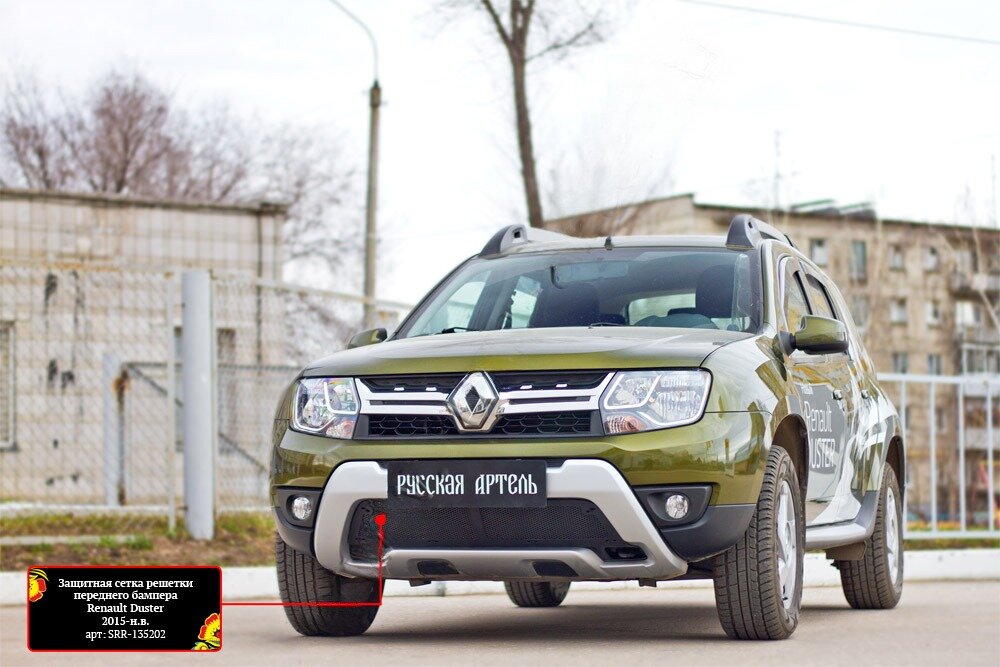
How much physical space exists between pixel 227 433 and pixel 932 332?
246 feet

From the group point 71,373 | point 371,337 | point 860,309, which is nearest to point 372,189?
point 71,373

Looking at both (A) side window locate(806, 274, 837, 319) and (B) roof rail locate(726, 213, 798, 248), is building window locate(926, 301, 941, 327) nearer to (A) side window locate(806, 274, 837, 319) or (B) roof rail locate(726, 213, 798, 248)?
(A) side window locate(806, 274, 837, 319)

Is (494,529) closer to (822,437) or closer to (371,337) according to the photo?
(371,337)

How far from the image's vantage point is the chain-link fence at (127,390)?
12.4 metres

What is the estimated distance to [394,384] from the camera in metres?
A: 6.46

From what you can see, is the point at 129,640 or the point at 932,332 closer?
the point at 129,640

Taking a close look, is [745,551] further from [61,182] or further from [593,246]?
[61,182]

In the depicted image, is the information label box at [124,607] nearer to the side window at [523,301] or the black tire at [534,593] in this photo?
the side window at [523,301]

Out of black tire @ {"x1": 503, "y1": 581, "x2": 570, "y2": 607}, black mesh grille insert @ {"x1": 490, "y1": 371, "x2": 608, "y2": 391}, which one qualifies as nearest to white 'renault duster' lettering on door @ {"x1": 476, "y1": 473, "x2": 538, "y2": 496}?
black mesh grille insert @ {"x1": 490, "y1": 371, "x2": 608, "y2": 391}

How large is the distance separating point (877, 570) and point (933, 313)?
7954cm

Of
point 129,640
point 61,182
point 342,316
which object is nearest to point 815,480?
point 129,640

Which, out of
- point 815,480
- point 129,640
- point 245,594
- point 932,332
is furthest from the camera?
point 932,332

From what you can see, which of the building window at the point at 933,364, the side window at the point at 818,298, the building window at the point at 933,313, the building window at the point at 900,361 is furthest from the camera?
the building window at the point at 933,313

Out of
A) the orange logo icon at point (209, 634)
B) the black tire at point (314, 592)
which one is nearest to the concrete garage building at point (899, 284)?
the black tire at point (314, 592)
